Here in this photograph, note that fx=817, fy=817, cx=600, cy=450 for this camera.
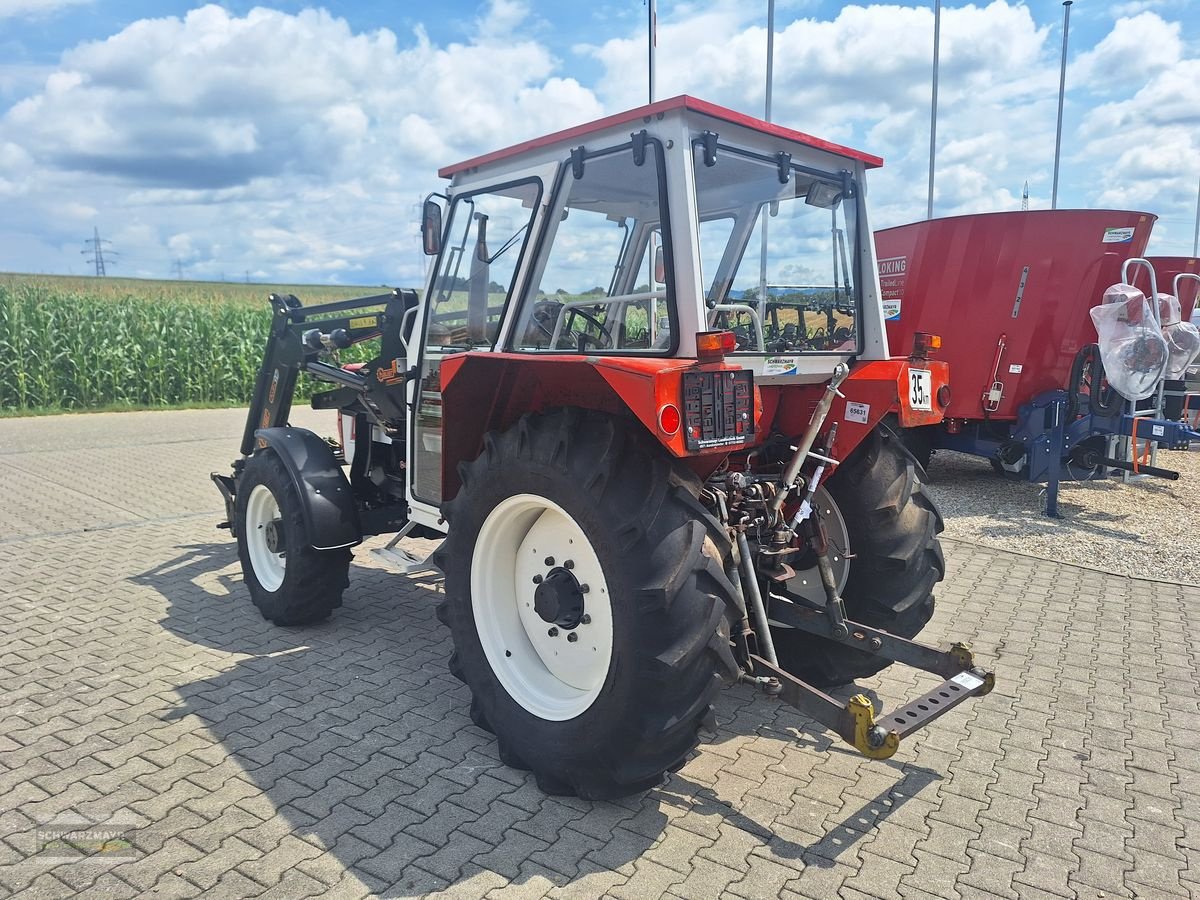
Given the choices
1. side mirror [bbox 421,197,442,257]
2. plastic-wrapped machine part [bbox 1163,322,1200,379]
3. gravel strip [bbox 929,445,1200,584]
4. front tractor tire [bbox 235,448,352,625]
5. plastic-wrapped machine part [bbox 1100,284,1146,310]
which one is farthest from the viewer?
plastic-wrapped machine part [bbox 1163,322,1200,379]

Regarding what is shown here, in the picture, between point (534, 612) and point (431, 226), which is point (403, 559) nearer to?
point (534, 612)

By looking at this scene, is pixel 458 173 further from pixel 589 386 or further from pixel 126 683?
pixel 126 683

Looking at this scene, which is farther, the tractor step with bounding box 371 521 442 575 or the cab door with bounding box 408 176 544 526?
the tractor step with bounding box 371 521 442 575

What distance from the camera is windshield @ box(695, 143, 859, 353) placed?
137 inches

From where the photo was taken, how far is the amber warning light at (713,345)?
2.61 metres

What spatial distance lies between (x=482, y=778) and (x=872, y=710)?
148cm

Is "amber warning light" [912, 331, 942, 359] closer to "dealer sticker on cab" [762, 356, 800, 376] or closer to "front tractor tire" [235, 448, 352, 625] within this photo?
"dealer sticker on cab" [762, 356, 800, 376]

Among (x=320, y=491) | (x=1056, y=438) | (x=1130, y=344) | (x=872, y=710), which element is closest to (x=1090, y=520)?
(x=1056, y=438)

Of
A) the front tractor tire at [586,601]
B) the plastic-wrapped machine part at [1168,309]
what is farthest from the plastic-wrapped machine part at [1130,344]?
the front tractor tire at [586,601]

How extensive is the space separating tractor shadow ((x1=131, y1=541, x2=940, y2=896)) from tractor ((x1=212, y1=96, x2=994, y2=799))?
180mm

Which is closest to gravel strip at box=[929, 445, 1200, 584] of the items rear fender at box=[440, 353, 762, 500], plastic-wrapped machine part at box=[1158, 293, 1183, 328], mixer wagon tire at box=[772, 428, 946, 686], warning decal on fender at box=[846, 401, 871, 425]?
plastic-wrapped machine part at box=[1158, 293, 1183, 328]

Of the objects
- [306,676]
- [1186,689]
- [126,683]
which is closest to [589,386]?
[306,676]

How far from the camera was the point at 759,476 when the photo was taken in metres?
3.42

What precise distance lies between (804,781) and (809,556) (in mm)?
1010
